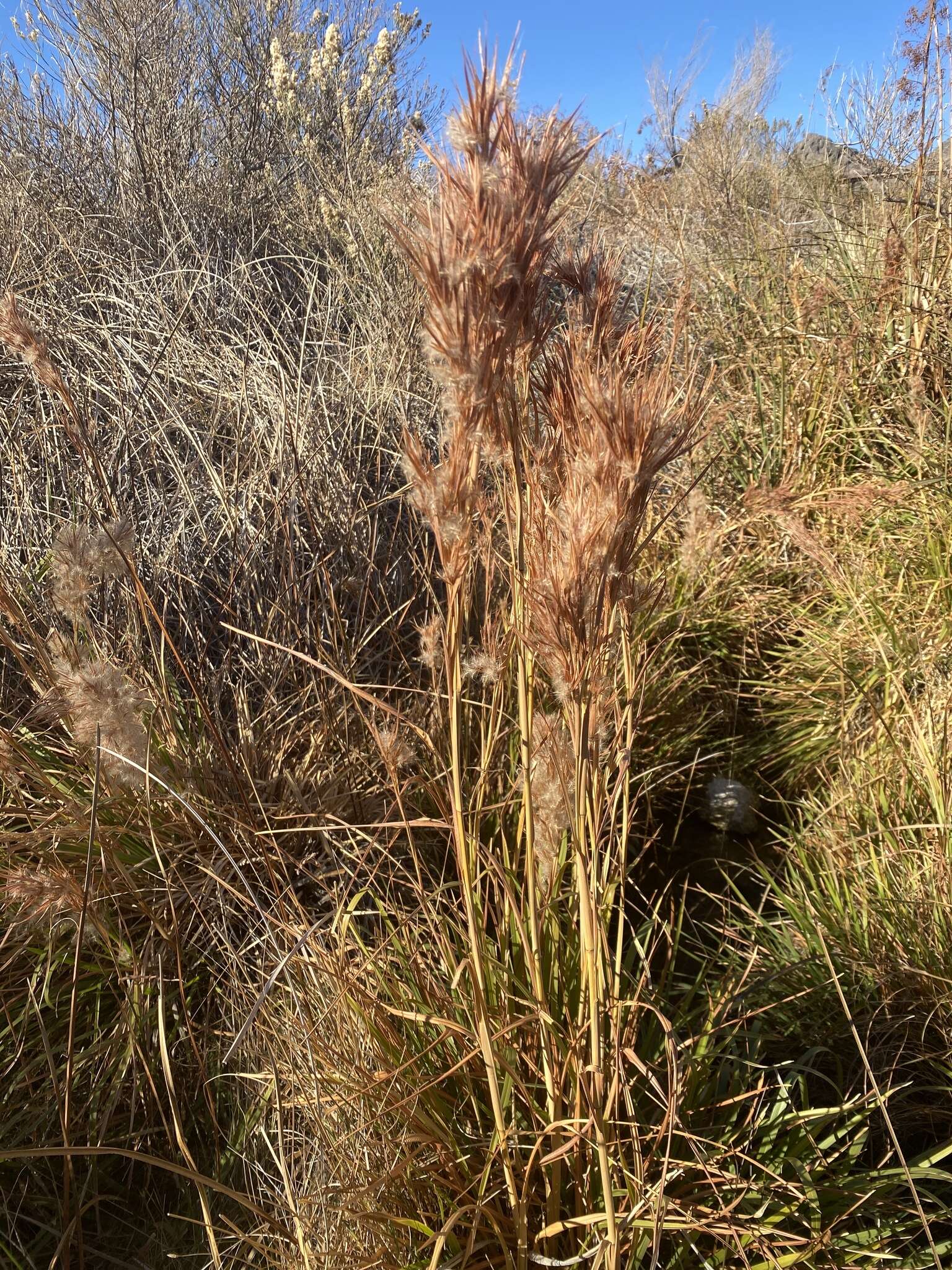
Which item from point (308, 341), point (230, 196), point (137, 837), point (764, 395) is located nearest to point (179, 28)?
point (230, 196)

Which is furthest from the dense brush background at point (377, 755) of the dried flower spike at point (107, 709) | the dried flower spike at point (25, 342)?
the dried flower spike at point (25, 342)

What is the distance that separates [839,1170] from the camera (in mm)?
→ 1490

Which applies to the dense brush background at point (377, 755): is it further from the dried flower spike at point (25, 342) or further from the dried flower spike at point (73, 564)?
the dried flower spike at point (25, 342)

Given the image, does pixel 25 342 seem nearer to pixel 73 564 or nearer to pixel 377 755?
pixel 73 564

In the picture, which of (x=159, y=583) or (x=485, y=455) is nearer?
(x=485, y=455)

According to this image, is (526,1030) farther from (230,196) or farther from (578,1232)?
(230,196)

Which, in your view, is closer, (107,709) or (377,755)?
(107,709)

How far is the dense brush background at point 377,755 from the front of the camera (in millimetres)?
1398

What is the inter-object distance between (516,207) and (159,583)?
6.85ft

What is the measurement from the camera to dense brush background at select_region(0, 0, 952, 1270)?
1.40m

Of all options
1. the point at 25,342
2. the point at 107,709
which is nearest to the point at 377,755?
the point at 107,709

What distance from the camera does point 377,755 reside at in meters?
2.42

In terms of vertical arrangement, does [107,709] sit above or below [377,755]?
above

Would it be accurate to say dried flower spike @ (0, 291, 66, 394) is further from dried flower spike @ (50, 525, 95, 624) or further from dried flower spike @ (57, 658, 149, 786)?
dried flower spike @ (57, 658, 149, 786)
